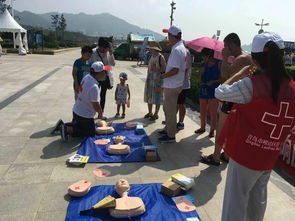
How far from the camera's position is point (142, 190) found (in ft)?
11.0

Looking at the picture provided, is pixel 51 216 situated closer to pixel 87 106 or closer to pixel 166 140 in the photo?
pixel 87 106

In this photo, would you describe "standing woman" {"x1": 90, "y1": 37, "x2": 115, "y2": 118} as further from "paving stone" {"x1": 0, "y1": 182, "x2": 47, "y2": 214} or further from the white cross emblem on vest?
the white cross emblem on vest

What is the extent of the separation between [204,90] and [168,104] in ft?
2.62

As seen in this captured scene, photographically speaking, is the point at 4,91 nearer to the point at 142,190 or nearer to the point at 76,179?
the point at 76,179

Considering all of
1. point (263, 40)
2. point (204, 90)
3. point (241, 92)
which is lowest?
point (204, 90)

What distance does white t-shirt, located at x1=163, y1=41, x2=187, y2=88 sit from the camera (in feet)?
14.7

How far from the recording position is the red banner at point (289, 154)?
137 inches

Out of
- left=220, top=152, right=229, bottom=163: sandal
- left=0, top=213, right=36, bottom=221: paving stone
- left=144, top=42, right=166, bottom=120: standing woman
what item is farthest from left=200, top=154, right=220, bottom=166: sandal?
left=0, top=213, right=36, bottom=221: paving stone

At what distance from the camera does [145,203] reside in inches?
122

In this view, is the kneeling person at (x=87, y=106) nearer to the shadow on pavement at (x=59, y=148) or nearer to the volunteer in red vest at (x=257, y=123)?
the shadow on pavement at (x=59, y=148)

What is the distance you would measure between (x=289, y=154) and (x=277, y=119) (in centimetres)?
187

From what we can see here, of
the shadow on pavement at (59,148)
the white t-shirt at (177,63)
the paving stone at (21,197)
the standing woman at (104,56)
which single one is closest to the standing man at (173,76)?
the white t-shirt at (177,63)

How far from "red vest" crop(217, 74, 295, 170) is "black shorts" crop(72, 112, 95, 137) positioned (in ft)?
10.4

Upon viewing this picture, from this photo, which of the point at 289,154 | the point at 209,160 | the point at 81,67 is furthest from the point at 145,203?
the point at 81,67
